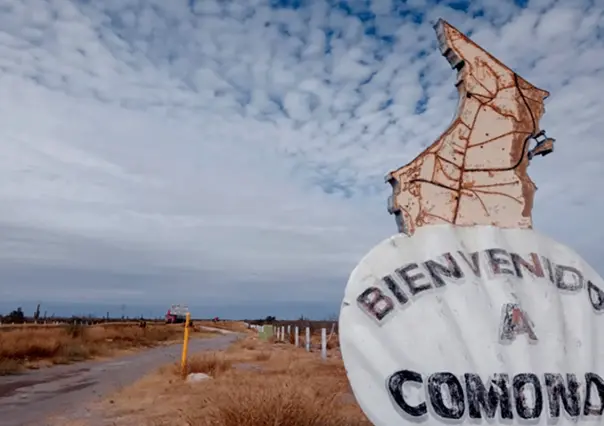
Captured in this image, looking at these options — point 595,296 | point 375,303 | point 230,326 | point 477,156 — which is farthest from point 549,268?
point 230,326

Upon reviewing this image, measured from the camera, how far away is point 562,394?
337 cm

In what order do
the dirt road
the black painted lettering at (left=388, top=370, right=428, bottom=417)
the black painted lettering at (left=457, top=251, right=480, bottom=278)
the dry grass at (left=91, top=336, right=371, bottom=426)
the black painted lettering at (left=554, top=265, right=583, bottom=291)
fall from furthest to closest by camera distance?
1. the dirt road
2. the dry grass at (left=91, top=336, right=371, bottom=426)
3. the black painted lettering at (left=554, top=265, right=583, bottom=291)
4. the black painted lettering at (left=457, top=251, right=480, bottom=278)
5. the black painted lettering at (left=388, top=370, right=428, bottom=417)

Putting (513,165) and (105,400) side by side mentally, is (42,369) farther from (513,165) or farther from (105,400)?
(513,165)

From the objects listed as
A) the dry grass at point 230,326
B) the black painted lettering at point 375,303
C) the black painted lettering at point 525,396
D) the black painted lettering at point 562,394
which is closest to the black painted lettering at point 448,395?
the black painted lettering at point 525,396

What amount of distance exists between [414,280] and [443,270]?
0.22 m

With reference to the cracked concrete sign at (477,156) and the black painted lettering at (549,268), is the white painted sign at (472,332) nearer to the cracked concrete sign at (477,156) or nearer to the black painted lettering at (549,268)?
the black painted lettering at (549,268)

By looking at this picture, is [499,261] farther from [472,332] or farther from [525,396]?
[525,396]

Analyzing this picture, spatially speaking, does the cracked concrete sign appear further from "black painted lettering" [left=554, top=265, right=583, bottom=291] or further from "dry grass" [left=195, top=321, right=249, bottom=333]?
"dry grass" [left=195, top=321, right=249, bottom=333]

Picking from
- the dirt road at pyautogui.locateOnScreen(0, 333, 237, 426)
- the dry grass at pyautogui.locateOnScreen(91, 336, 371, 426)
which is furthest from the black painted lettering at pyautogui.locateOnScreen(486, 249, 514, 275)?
the dirt road at pyautogui.locateOnScreen(0, 333, 237, 426)

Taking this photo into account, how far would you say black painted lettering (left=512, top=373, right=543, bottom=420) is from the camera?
3248mm

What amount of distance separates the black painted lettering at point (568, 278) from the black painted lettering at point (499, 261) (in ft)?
1.15

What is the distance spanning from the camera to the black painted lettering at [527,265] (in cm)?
371

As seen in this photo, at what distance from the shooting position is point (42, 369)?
15.8m

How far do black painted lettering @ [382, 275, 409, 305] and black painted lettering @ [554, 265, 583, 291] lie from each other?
109 centimetres
